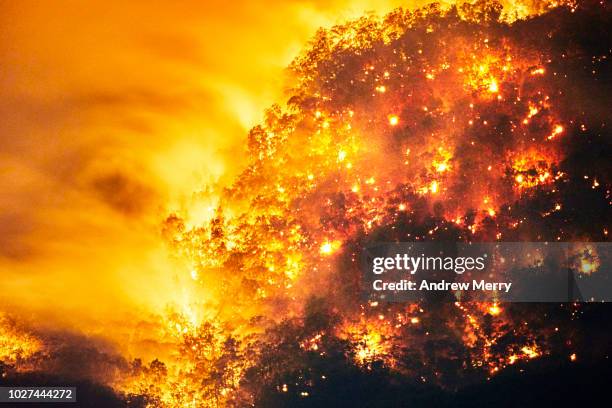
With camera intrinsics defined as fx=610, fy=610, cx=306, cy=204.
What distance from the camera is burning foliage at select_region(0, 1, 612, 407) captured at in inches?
408

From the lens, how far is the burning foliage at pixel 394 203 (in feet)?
34.0

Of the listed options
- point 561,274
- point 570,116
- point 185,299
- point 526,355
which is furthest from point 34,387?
point 570,116

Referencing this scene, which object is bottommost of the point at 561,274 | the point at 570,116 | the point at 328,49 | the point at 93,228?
the point at 561,274

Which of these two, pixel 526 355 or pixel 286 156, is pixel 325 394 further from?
pixel 286 156

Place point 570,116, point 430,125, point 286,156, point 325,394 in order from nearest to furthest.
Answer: point 325,394, point 570,116, point 430,125, point 286,156

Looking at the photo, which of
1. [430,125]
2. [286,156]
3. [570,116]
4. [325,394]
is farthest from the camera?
[286,156]

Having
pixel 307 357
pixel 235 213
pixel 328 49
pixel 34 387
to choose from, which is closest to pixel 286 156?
pixel 235 213

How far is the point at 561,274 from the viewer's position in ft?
33.4

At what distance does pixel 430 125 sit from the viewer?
465 inches

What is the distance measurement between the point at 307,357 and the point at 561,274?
451 cm

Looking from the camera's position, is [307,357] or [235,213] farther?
[235,213]

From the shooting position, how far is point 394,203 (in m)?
11.4

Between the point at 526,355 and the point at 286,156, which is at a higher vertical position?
the point at 286,156

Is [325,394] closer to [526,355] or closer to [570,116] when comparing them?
[526,355]
